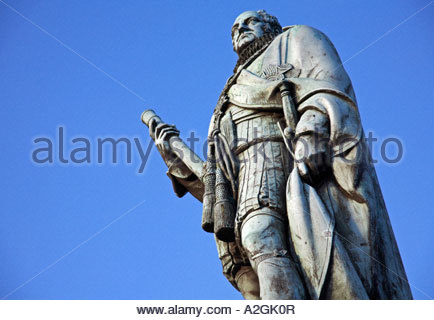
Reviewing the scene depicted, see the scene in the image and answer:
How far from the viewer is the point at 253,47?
431 inches

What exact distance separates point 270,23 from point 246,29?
0.41 m

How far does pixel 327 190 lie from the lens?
8.79m

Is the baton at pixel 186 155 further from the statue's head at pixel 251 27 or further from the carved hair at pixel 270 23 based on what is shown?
the carved hair at pixel 270 23

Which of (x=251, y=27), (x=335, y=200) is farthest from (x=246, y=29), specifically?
(x=335, y=200)

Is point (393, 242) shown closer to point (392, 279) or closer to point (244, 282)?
point (392, 279)

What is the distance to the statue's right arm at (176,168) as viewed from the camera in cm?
1083

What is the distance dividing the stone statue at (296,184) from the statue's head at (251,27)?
457 mm

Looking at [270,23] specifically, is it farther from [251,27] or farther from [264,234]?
[264,234]

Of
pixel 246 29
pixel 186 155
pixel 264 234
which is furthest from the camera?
pixel 246 29

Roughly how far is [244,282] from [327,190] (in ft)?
5.11

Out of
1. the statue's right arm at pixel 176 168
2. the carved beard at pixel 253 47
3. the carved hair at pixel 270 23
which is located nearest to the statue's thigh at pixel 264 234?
the statue's right arm at pixel 176 168

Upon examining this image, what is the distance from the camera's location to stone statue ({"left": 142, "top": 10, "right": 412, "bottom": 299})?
8.25 m

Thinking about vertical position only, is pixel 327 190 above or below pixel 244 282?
above
